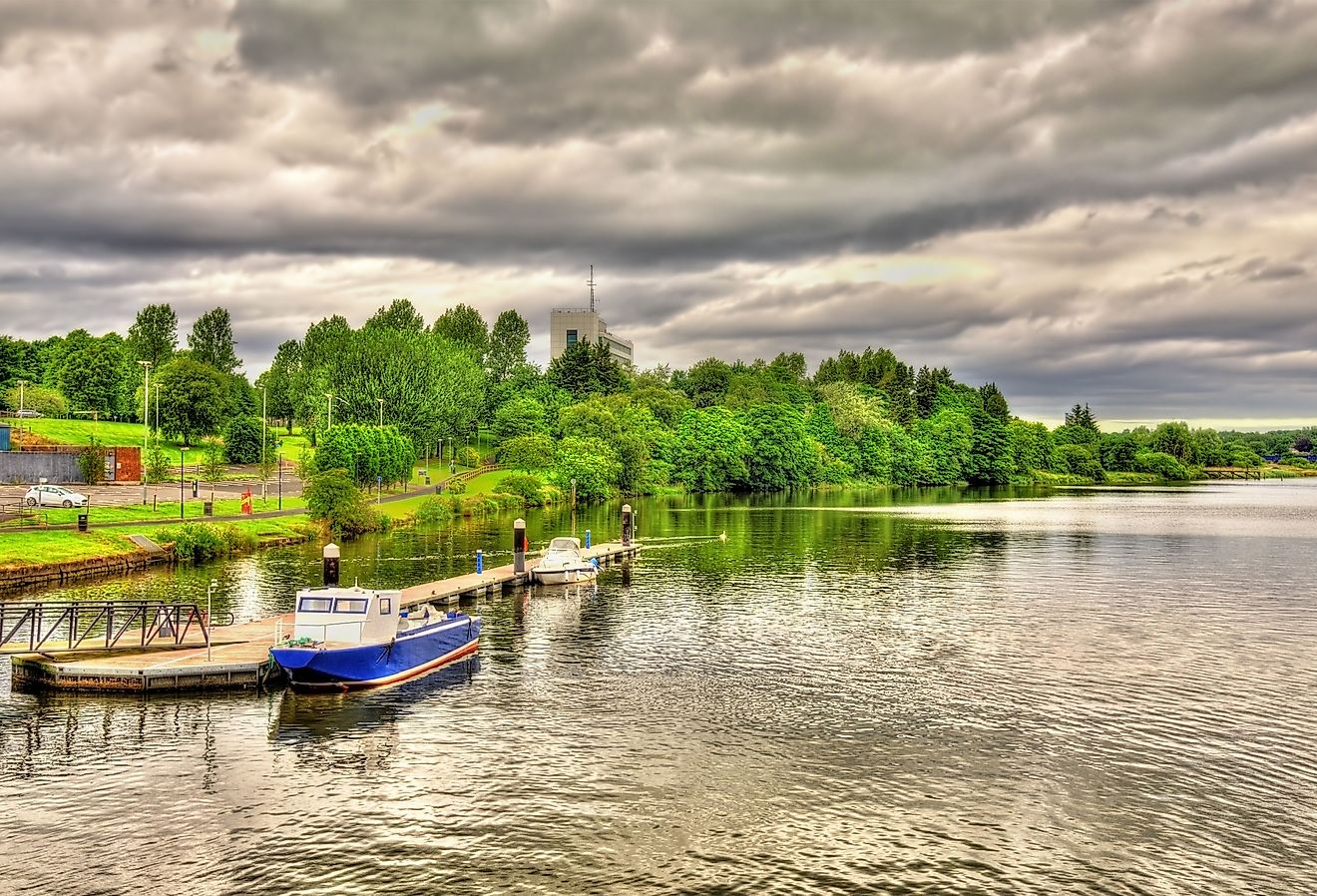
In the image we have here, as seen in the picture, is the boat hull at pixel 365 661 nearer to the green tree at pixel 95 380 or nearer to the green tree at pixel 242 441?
the green tree at pixel 242 441

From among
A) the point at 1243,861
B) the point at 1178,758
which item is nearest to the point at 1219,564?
the point at 1178,758

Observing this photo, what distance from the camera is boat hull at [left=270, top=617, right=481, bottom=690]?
4044 centimetres

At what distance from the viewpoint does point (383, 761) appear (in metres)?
32.9

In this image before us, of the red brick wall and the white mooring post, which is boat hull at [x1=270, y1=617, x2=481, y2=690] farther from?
the red brick wall

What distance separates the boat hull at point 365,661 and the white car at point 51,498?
59329 millimetres

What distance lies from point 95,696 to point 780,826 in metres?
28.9

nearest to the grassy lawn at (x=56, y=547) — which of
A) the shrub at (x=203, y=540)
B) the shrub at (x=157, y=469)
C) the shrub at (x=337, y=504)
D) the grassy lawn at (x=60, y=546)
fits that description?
the grassy lawn at (x=60, y=546)

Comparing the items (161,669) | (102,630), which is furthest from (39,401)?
(161,669)

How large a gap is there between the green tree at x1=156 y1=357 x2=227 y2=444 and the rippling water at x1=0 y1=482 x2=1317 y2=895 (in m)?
119

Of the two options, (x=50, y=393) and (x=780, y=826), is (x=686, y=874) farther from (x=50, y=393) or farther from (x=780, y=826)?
(x=50, y=393)

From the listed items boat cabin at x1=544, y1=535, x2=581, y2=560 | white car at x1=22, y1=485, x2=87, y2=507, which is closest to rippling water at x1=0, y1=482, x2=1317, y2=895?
boat cabin at x1=544, y1=535, x2=581, y2=560

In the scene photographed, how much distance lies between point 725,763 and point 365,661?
1727 centimetres

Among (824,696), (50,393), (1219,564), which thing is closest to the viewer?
(824,696)

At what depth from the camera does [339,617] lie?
138ft
